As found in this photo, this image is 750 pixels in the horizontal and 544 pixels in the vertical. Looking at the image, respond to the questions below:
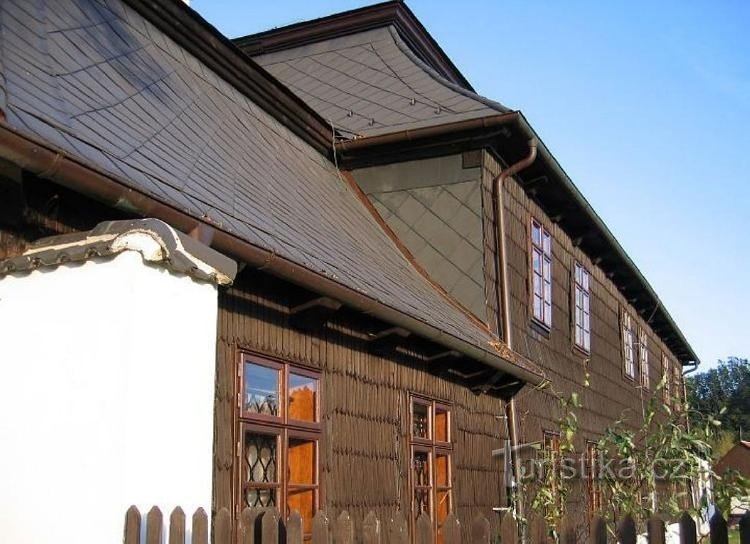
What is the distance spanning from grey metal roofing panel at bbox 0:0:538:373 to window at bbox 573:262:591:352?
4921mm

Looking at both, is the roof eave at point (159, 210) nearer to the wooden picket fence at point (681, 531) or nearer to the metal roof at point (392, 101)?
the wooden picket fence at point (681, 531)

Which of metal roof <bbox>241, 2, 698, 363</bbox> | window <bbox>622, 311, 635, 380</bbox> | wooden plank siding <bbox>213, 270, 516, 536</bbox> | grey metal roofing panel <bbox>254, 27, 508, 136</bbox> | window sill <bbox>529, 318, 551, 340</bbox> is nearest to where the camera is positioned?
wooden plank siding <bbox>213, 270, 516, 536</bbox>

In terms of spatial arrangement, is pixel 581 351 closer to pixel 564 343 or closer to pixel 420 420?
pixel 564 343

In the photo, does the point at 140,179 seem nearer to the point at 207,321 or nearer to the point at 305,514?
the point at 207,321

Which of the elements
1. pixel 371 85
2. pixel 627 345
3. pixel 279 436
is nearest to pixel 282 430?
pixel 279 436

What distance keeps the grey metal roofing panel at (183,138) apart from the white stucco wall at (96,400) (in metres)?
0.85

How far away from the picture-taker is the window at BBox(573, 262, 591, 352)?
48.7ft

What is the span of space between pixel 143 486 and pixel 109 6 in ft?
16.9

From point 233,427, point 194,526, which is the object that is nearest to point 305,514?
point 233,427

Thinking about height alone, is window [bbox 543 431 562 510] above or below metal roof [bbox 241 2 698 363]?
below

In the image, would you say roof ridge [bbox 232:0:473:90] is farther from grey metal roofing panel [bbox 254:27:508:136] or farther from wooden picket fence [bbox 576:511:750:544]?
wooden picket fence [bbox 576:511:750:544]

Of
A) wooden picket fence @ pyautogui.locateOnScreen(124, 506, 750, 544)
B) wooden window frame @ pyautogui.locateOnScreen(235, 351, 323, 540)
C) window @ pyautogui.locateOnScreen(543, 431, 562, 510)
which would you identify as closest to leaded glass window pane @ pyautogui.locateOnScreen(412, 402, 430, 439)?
window @ pyautogui.locateOnScreen(543, 431, 562, 510)

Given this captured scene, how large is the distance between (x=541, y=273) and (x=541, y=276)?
51 millimetres

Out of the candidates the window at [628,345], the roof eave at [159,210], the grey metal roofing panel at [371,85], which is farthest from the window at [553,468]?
the window at [628,345]
